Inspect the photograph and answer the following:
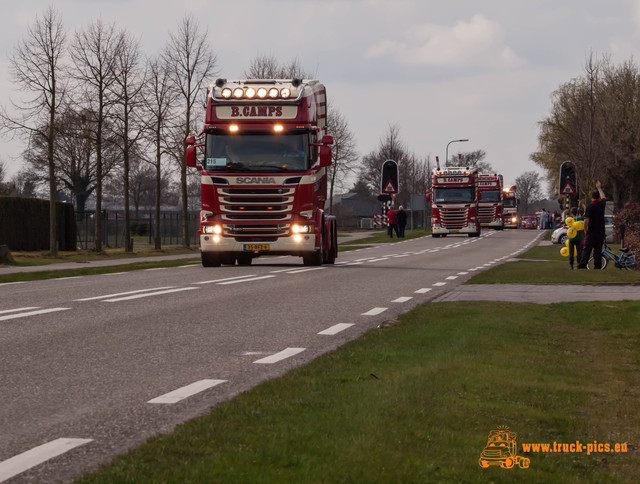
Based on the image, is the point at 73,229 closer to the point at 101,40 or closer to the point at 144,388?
the point at 101,40

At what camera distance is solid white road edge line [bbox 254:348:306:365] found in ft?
25.8

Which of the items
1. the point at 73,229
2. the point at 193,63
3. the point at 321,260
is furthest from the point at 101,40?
the point at 321,260

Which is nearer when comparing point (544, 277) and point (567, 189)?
point (544, 277)

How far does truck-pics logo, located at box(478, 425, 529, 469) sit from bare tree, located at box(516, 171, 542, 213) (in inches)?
6731

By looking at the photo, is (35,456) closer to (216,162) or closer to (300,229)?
(216,162)

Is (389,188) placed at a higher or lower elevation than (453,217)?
higher

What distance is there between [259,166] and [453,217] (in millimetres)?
32973

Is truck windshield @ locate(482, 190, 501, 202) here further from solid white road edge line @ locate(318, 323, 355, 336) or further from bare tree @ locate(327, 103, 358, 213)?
solid white road edge line @ locate(318, 323, 355, 336)

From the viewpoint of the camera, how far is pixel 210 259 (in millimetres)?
22828

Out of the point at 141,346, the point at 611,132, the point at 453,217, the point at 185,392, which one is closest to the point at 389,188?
the point at 453,217

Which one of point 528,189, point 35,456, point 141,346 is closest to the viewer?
point 35,456

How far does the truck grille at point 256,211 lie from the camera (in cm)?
2108

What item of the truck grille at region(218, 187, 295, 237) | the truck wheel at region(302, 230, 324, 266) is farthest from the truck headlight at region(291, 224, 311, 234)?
the truck wheel at region(302, 230, 324, 266)

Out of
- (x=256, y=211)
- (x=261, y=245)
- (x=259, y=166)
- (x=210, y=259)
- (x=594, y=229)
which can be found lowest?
(x=210, y=259)
